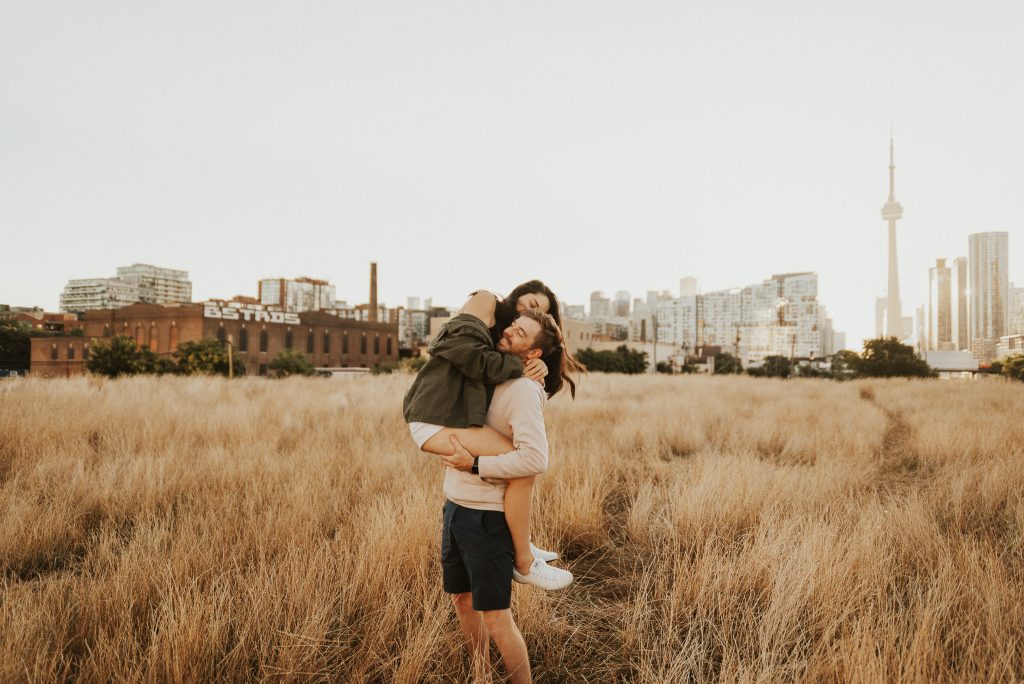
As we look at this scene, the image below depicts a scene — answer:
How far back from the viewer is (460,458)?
192cm

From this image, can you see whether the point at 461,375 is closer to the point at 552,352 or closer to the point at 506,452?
the point at 506,452

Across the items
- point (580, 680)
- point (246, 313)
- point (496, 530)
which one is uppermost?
point (246, 313)

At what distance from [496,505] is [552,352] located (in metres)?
0.76

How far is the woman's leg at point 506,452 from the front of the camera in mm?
1948

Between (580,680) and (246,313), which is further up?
(246,313)

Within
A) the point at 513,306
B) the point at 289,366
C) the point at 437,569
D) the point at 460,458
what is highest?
the point at 513,306

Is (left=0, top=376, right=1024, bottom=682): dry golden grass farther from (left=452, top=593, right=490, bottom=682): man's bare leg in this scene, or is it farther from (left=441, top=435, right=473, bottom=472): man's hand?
(left=441, top=435, right=473, bottom=472): man's hand

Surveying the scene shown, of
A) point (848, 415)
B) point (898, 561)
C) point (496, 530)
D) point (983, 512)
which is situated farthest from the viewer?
point (848, 415)

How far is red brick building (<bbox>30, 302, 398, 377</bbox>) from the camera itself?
58.1 m

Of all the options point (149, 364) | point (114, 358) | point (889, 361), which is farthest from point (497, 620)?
point (149, 364)

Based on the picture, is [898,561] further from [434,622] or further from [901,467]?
[901,467]

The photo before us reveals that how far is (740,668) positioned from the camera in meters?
2.21

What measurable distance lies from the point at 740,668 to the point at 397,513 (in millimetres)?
2604

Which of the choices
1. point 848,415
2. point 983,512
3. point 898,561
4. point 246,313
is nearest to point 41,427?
point 898,561
